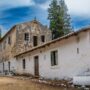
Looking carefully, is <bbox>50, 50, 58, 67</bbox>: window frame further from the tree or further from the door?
the tree

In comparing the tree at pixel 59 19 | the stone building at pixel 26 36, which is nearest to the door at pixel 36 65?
the stone building at pixel 26 36

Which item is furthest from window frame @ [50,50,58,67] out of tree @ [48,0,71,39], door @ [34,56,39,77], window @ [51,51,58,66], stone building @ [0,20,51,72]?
tree @ [48,0,71,39]

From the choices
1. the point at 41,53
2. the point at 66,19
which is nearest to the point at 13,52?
the point at 41,53

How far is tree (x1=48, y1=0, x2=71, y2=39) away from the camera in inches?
2035

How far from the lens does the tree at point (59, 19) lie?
51.7m

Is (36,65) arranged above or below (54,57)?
below

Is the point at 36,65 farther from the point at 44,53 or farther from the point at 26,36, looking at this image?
the point at 26,36

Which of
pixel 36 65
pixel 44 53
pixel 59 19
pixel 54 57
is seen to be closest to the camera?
pixel 54 57

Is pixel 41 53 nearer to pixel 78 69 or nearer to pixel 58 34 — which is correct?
pixel 78 69

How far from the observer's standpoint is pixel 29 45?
37.3 m

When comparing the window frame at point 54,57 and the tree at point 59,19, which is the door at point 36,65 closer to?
the window frame at point 54,57

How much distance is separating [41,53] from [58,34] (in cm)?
2668

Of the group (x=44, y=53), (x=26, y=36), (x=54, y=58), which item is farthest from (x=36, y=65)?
(x=26, y=36)

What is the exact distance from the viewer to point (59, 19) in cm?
5353
